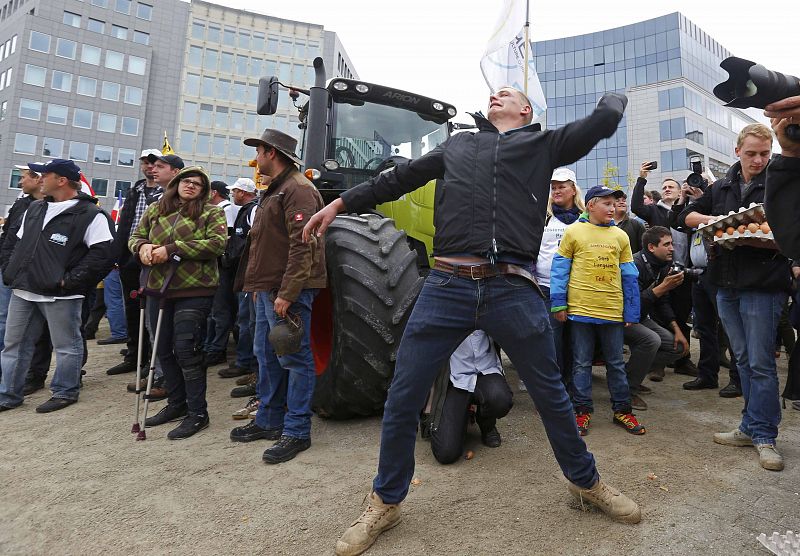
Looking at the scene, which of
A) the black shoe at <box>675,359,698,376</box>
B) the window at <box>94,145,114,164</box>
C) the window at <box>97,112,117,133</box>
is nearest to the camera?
the black shoe at <box>675,359,698,376</box>

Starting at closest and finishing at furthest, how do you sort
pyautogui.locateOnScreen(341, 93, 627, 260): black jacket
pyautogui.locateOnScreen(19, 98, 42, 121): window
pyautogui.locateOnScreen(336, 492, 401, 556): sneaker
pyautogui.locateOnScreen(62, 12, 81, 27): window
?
1. pyautogui.locateOnScreen(336, 492, 401, 556): sneaker
2. pyautogui.locateOnScreen(341, 93, 627, 260): black jacket
3. pyautogui.locateOnScreen(19, 98, 42, 121): window
4. pyautogui.locateOnScreen(62, 12, 81, 27): window

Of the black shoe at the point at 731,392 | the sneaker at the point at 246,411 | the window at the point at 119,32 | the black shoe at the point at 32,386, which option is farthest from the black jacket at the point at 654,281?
the window at the point at 119,32

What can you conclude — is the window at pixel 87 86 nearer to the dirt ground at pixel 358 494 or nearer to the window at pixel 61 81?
the window at pixel 61 81

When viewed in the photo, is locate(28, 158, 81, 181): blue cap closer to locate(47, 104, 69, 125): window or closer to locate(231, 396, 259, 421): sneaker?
locate(231, 396, 259, 421): sneaker

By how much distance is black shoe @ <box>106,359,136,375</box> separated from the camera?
5047 millimetres

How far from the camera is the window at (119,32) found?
3809cm

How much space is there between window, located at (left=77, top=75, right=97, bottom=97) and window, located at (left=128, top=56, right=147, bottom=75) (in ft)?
9.95

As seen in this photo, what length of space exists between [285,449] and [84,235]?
2.98 meters

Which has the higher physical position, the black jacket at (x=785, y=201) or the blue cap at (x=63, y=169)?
the blue cap at (x=63, y=169)

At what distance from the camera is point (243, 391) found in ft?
13.8

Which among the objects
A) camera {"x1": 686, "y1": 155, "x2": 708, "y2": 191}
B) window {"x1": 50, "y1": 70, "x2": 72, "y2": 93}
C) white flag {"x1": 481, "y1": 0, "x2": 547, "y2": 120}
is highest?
window {"x1": 50, "y1": 70, "x2": 72, "y2": 93}

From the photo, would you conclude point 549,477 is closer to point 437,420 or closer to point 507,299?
point 437,420

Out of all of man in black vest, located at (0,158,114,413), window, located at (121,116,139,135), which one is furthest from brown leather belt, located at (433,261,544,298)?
window, located at (121,116,139,135)

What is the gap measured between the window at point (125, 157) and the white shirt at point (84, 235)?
3821 cm
